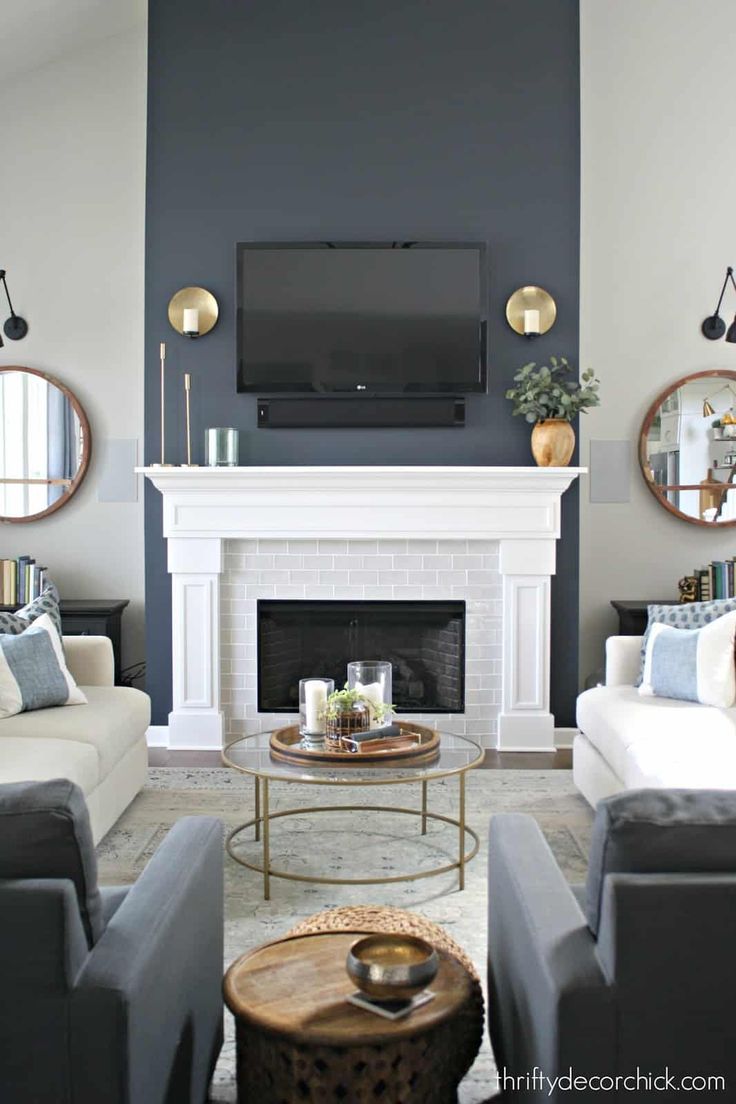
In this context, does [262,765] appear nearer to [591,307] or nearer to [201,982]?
[201,982]

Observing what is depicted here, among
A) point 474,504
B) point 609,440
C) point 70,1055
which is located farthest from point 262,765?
point 609,440

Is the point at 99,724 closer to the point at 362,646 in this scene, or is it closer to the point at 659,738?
the point at 362,646

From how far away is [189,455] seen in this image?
557cm

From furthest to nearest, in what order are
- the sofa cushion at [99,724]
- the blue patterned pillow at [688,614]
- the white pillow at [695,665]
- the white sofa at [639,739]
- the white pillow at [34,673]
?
the blue patterned pillow at [688,614], the white pillow at [695,665], the white pillow at [34,673], the sofa cushion at [99,724], the white sofa at [639,739]

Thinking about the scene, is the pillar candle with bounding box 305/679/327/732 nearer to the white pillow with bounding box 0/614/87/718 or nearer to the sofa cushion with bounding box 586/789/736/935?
the white pillow with bounding box 0/614/87/718

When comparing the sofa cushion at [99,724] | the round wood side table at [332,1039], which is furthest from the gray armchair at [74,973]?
the sofa cushion at [99,724]

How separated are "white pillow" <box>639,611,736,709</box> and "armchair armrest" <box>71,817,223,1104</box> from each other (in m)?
2.46

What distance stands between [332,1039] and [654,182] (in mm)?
5106

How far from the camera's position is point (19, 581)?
5688mm

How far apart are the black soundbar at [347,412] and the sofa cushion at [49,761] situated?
226 cm

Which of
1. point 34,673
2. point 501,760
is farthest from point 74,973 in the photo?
point 501,760

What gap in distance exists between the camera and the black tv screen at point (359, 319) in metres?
5.49

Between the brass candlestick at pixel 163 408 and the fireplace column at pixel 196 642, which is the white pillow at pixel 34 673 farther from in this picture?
the brass candlestick at pixel 163 408

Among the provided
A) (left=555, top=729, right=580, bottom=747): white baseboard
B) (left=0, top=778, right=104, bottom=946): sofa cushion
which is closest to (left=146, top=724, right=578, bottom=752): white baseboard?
(left=555, top=729, right=580, bottom=747): white baseboard
